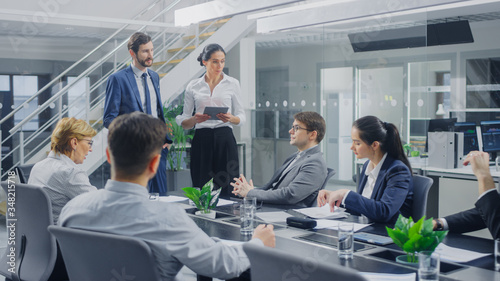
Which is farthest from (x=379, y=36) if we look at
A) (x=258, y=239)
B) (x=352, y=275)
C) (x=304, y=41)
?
(x=352, y=275)

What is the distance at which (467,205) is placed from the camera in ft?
14.3

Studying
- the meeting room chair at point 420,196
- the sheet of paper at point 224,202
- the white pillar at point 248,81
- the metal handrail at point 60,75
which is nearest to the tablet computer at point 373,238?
the meeting room chair at point 420,196

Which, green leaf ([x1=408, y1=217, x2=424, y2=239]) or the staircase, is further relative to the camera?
the staircase

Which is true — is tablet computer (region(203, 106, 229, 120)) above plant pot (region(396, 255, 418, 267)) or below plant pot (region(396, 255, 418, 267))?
above

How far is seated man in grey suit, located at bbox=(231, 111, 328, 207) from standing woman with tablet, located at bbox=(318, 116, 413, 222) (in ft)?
0.92

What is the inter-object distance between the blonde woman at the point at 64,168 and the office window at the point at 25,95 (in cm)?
250

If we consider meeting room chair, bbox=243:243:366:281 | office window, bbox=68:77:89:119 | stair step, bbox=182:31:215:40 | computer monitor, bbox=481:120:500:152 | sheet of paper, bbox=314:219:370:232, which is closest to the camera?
meeting room chair, bbox=243:243:366:281

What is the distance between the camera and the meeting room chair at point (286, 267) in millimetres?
1068

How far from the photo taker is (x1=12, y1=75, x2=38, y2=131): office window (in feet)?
15.9

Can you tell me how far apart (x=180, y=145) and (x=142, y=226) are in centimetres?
492

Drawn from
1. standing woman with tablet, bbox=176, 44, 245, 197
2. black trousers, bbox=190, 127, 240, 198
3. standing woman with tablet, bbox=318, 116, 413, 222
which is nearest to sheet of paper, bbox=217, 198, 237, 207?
standing woman with tablet, bbox=318, 116, 413, 222

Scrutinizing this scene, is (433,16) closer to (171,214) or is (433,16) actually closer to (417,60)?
(417,60)

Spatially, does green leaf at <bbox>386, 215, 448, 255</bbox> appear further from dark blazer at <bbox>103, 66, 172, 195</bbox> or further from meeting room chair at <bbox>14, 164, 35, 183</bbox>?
dark blazer at <bbox>103, 66, 172, 195</bbox>

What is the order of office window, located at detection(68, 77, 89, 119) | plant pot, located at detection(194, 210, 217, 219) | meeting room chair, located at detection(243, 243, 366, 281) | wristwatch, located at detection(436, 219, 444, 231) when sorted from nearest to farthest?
1. meeting room chair, located at detection(243, 243, 366, 281)
2. wristwatch, located at detection(436, 219, 444, 231)
3. plant pot, located at detection(194, 210, 217, 219)
4. office window, located at detection(68, 77, 89, 119)
